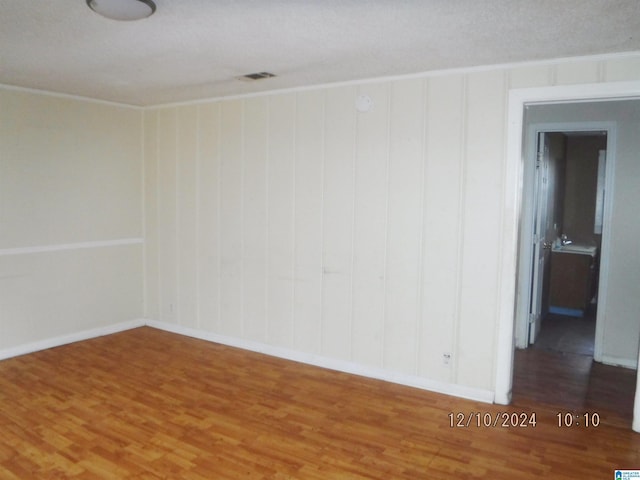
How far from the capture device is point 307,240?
4.28 metres

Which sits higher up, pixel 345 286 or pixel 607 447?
pixel 345 286

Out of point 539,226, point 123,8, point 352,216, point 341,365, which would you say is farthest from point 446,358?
point 123,8

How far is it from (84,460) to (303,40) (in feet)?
8.94

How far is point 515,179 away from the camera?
335cm

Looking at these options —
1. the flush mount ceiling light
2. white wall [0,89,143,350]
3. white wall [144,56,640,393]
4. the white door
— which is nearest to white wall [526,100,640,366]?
the white door

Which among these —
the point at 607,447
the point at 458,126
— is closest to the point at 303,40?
the point at 458,126

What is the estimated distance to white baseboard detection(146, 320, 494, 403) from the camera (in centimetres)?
361

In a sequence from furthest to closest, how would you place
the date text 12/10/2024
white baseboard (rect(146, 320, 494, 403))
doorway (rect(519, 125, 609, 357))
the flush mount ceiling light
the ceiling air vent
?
1. doorway (rect(519, 125, 609, 357))
2. the ceiling air vent
3. white baseboard (rect(146, 320, 494, 403))
4. the date text 12/10/2024
5. the flush mount ceiling light

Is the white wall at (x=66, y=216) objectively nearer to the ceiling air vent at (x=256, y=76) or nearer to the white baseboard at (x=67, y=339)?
the white baseboard at (x=67, y=339)

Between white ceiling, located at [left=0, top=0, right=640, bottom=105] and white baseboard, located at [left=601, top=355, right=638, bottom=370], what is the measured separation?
2.80m

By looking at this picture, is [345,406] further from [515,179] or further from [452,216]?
[515,179]

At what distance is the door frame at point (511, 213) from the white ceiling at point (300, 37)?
0.82 feet

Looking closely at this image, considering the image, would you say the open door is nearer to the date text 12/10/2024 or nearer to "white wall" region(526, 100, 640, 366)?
"white wall" region(526, 100, 640, 366)

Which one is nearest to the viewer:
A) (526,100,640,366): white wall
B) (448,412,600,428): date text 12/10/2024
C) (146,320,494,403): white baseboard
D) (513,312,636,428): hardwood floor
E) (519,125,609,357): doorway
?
(448,412,600,428): date text 12/10/2024
